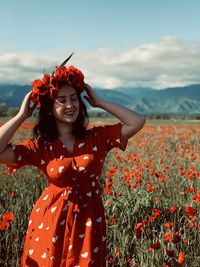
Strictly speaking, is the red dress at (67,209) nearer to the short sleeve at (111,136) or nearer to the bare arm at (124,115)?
the short sleeve at (111,136)

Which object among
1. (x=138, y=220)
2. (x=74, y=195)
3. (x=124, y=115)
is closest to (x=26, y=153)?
(x=74, y=195)

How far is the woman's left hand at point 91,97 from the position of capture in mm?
2438

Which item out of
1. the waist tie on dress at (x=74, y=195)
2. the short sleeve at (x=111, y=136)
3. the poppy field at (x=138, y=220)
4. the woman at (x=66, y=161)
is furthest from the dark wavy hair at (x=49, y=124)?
the poppy field at (x=138, y=220)

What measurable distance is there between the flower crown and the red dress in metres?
0.28

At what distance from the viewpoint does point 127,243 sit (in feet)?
10.8

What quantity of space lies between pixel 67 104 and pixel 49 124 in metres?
0.19

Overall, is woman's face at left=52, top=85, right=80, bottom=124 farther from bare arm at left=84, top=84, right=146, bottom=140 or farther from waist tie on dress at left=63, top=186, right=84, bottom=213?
waist tie on dress at left=63, top=186, right=84, bottom=213

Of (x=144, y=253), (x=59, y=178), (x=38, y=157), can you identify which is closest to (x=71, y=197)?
(x=59, y=178)

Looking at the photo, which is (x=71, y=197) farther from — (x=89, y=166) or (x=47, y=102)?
(x=47, y=102)

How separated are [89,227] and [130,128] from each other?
1.98 feet

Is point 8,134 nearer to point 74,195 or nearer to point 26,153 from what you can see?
point 26,153

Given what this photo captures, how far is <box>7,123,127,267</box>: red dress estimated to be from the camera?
2227 millimetres

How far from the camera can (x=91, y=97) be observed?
246cm

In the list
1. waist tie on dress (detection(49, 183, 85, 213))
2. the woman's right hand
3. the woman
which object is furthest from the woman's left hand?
waist tie on dress (detection(49, 183, 85, 213))
